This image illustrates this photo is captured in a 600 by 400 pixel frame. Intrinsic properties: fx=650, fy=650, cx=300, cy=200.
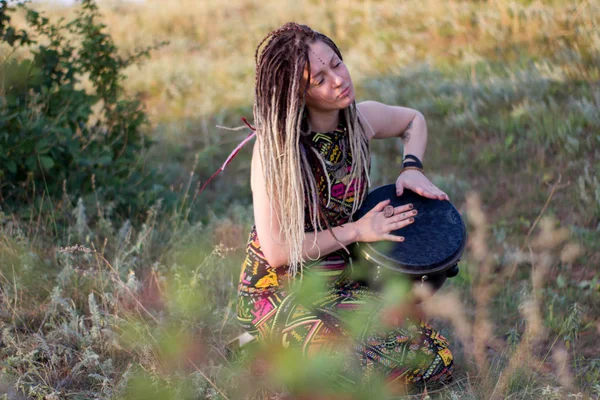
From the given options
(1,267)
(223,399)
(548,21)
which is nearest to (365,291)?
(223,399)

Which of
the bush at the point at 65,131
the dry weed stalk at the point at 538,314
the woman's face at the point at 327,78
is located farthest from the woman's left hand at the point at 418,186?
the bush at the point at 65,131

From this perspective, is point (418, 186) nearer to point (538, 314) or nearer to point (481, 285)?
point (538, 314)

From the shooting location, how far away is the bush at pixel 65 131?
4.09 m

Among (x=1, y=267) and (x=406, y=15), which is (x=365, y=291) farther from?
(x=406, y=15)

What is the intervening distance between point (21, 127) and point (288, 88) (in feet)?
7.21

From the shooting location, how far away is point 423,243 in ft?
8.84

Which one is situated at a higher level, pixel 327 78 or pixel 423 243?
pixel 327 78

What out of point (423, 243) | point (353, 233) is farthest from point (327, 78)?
point (423, 243)

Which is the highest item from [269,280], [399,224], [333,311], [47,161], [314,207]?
[47,161]

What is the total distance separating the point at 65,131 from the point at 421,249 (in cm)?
258

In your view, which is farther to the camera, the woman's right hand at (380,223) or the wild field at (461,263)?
the wild field at (461,263)

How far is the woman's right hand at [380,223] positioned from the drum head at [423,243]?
3 cm

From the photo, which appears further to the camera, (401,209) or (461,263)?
(461,263)

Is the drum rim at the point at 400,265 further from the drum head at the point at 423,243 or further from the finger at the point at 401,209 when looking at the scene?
the finger at the point at 401,209
